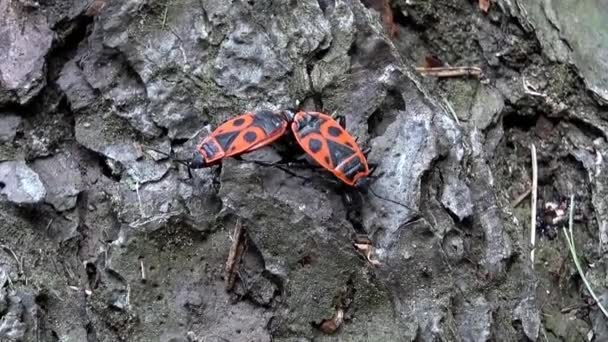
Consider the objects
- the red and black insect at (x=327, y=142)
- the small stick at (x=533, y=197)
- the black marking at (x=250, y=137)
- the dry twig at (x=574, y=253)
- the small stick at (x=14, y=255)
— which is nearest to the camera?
the small stick at (x=14, y=255)

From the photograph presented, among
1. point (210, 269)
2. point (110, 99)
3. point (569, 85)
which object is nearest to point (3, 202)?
point (110, 99)

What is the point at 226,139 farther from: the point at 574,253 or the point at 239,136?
the point at 574,253

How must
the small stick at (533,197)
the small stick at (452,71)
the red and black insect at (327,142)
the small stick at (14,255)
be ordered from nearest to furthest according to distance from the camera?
1. the small stick at (14,255)
2. the red and black insect at (327,142)
3. the small stick at (533,197)
4. the small stick at (452,71)

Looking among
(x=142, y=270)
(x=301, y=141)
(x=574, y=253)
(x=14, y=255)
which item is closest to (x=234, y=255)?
(x=142, y=270)

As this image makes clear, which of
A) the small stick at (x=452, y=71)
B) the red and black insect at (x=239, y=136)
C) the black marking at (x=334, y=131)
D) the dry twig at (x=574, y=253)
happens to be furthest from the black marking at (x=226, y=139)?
the dry twig at (x=574, y=253)

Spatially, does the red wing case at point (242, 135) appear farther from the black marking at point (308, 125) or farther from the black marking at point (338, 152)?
the black marking at point (338, 152)

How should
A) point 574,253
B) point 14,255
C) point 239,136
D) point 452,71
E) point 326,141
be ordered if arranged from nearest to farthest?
1. point 14,255
2. point 239,136
3. point 326,141
4. point 574,253
5. point 452,71

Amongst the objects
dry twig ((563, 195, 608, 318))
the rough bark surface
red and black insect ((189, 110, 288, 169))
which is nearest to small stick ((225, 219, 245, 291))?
the rough bark surface
